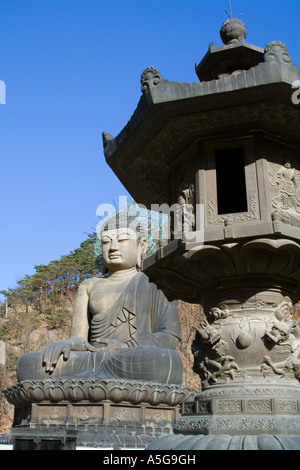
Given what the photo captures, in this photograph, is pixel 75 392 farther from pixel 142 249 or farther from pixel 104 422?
pixel 142 249

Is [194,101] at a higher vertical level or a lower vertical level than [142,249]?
lower

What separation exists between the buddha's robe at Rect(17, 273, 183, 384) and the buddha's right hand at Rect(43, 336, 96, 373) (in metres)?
0.08

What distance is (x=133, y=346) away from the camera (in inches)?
312

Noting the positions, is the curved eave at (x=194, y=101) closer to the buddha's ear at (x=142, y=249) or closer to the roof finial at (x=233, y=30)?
the roof finial at (x=233, y=30)

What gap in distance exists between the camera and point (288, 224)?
3762 mm

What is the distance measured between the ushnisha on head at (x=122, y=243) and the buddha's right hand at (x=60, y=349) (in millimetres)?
1760

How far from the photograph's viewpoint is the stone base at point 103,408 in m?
6.53

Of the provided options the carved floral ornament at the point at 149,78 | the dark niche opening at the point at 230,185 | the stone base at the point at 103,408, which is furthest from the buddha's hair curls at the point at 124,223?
the carved floral ornament at the point at 149,78

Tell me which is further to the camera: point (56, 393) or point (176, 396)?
point (176, 396)

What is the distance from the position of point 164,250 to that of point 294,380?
4.74 ft

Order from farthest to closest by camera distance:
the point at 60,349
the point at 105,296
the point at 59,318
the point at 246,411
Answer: the point at 59,318 < the point at 105,296 < the point at 60,349 < the point at 246,411

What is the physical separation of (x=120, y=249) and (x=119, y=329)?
5.05 feet

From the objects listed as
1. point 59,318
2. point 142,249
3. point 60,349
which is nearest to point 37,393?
point 60,349

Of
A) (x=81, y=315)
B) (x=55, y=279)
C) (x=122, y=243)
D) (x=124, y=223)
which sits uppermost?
(x=55, y=279)
